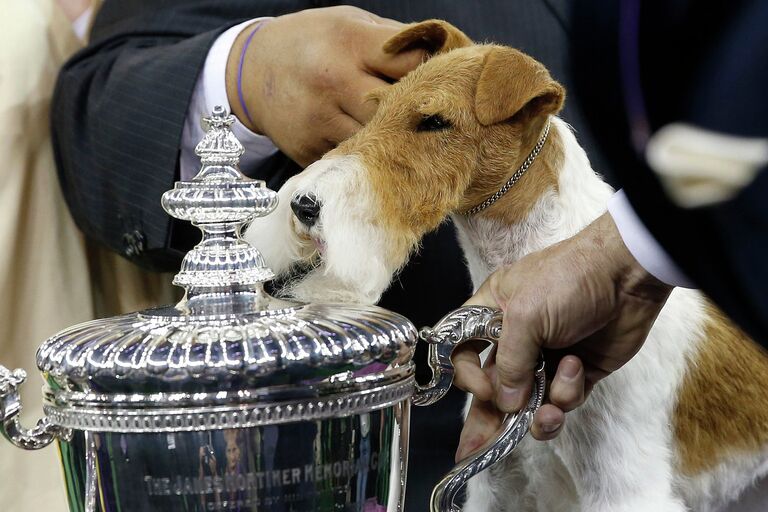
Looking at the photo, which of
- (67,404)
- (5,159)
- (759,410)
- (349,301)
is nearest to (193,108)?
(5,159)

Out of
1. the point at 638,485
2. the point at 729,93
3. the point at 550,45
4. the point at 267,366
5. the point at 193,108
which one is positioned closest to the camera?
the point at 729,93

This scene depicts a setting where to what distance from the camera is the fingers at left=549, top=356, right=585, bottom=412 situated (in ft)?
1.82

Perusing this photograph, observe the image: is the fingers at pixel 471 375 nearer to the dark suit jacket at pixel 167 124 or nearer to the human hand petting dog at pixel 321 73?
the human hand petting dog at pixel 321 73

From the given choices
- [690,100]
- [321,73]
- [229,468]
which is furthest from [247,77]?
[690,100]

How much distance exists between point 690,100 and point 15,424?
0.38 meters

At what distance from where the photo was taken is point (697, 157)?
28 centimetres

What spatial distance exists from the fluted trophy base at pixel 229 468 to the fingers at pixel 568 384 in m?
0.15

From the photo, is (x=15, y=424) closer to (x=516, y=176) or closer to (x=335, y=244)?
(x=335, y=244)

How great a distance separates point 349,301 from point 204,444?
0.22m

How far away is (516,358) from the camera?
0.55 meters

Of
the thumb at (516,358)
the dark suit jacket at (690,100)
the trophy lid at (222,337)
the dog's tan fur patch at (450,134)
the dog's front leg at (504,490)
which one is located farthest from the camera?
the dog's front leg at (504,490)

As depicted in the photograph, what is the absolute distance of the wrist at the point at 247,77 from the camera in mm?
821

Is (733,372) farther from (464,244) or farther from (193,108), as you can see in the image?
(193,108)

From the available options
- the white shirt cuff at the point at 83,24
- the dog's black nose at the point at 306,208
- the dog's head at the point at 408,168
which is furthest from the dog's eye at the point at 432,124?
the white shirt cuff at the point at 83,24
